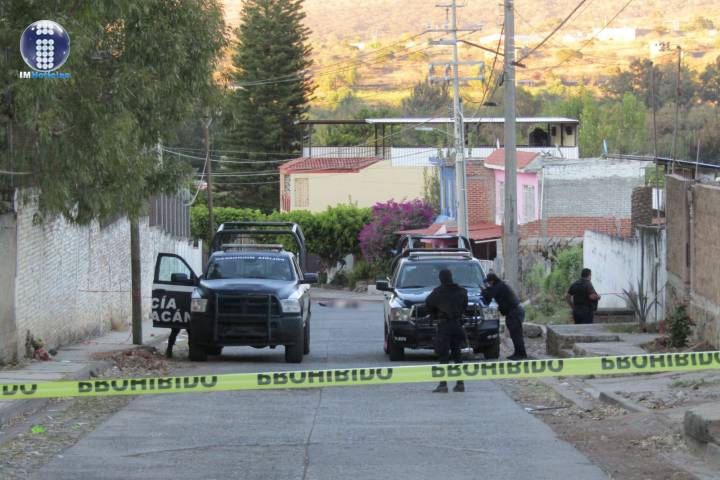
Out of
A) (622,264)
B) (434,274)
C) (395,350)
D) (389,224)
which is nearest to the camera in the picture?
(395,350)

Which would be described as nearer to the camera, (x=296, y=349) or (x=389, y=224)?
(x=296, y=349)

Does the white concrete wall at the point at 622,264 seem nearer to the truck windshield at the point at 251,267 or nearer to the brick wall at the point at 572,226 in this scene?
the truck windshield at the point at 251,267

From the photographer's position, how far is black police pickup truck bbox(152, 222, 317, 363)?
19781 mm

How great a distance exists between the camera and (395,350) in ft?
67.3

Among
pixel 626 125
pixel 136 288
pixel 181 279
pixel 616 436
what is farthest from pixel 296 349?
pixel 626 125

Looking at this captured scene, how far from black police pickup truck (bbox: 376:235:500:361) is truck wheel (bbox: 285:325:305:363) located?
1.57 meters

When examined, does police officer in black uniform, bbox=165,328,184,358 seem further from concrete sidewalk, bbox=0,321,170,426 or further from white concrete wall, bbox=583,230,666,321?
white concrete wall, bbox=583,230,666,321

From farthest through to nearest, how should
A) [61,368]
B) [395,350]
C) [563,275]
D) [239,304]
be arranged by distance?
[563,275]
[395,350]
[239,304]
[61,368]

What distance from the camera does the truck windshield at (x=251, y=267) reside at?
21.4 m

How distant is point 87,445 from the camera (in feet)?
37.2

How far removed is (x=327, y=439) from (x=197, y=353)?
9.34 metres

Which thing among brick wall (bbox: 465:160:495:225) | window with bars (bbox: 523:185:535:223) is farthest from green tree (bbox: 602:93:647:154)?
window with bars (bbox: 523:185:535:223)

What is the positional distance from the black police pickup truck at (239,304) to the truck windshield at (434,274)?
175 cm

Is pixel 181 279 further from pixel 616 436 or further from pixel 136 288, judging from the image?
pixel 616 436
